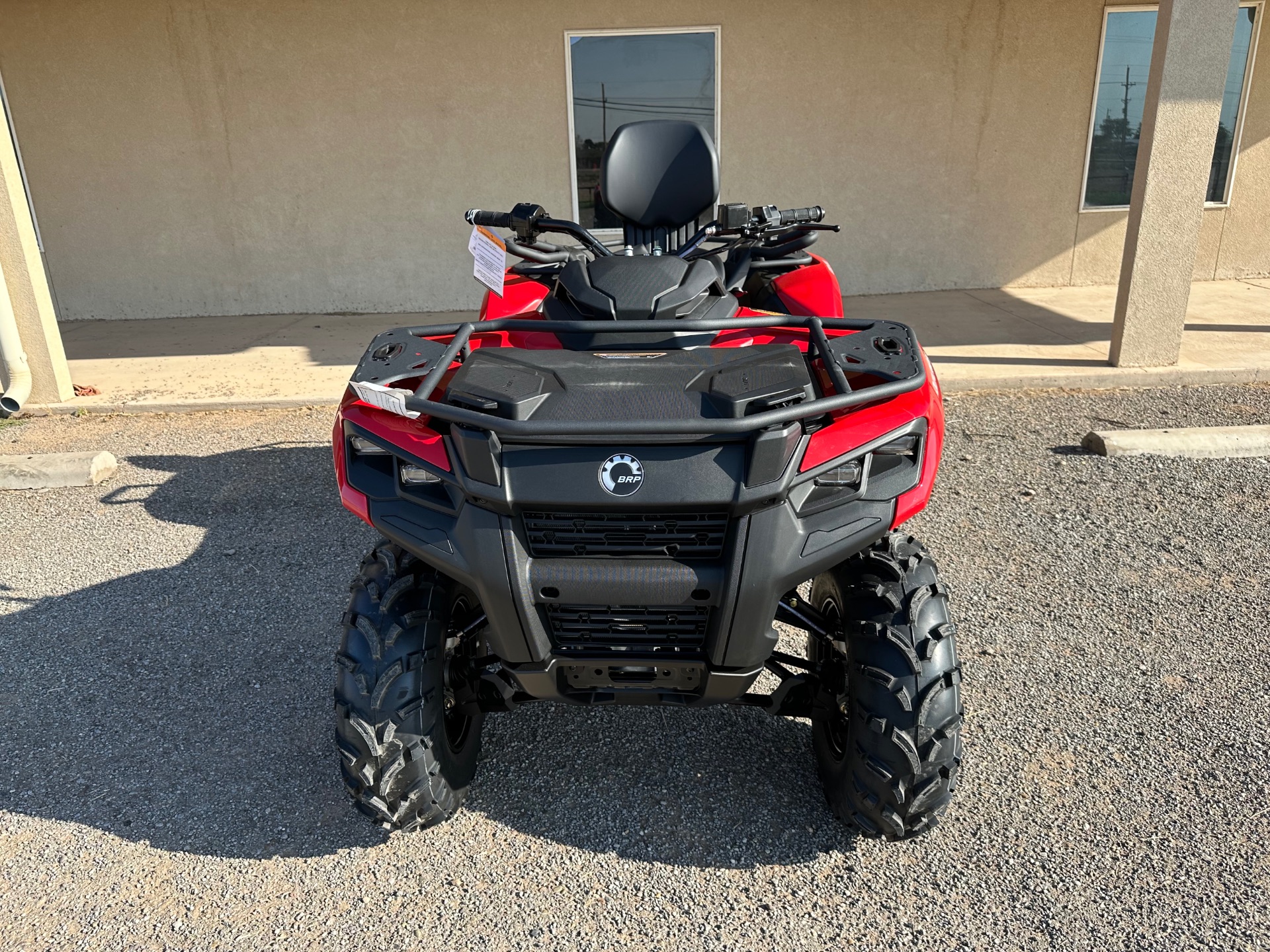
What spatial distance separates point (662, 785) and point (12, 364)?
5.43 metres

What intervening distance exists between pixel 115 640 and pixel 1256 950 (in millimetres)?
3385

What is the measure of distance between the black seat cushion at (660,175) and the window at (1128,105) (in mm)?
6404

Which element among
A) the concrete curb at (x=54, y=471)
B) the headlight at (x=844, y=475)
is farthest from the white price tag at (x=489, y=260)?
the concrete curb at (x=54, y=471)

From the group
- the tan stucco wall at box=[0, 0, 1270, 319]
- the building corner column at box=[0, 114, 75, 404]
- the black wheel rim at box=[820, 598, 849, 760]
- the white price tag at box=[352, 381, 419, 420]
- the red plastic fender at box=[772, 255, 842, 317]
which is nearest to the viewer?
the white price tag at box=[352, 381, 419, 420]

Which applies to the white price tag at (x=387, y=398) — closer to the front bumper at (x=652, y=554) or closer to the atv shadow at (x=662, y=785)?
the front bumper at (x=652, y=554)

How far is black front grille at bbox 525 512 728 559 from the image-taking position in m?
1.87

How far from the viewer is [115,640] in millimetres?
3273

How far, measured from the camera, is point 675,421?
1824 millimetres

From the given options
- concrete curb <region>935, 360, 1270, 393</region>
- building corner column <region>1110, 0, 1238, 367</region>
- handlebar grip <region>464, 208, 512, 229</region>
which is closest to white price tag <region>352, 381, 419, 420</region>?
handlebar grip <region>464, 208, 512, 229</region>

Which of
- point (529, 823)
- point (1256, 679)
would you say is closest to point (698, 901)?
point (529, 823)

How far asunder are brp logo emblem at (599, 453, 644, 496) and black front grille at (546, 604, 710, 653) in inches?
10.3

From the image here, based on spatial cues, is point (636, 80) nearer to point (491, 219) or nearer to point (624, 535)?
point (491, 219)

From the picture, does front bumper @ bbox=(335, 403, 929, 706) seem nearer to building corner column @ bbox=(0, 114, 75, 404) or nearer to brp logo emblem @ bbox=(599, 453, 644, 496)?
brp logo emblem @ bbox=(599, 453, 644, 496)

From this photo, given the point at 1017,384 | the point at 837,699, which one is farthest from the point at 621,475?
the point at 1017,384
